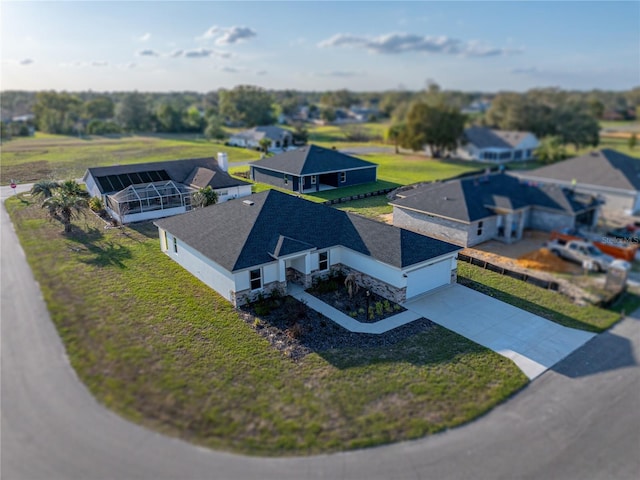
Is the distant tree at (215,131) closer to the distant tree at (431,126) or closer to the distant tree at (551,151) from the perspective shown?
the distant tree at (431,126)

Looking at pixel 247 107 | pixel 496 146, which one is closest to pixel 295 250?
pixel 496 146

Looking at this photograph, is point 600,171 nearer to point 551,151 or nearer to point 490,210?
point 490,210

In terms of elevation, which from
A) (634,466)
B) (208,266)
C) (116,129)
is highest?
(116,129)

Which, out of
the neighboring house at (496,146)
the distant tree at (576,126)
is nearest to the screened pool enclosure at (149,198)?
the neighboring house at (496,146)

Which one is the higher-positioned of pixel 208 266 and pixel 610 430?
pixel 208 266

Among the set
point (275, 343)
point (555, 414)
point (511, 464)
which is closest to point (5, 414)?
point (275, 343)

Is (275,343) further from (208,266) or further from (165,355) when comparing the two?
(208,266)

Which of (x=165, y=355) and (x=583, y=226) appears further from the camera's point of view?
(x=583, y=226)
